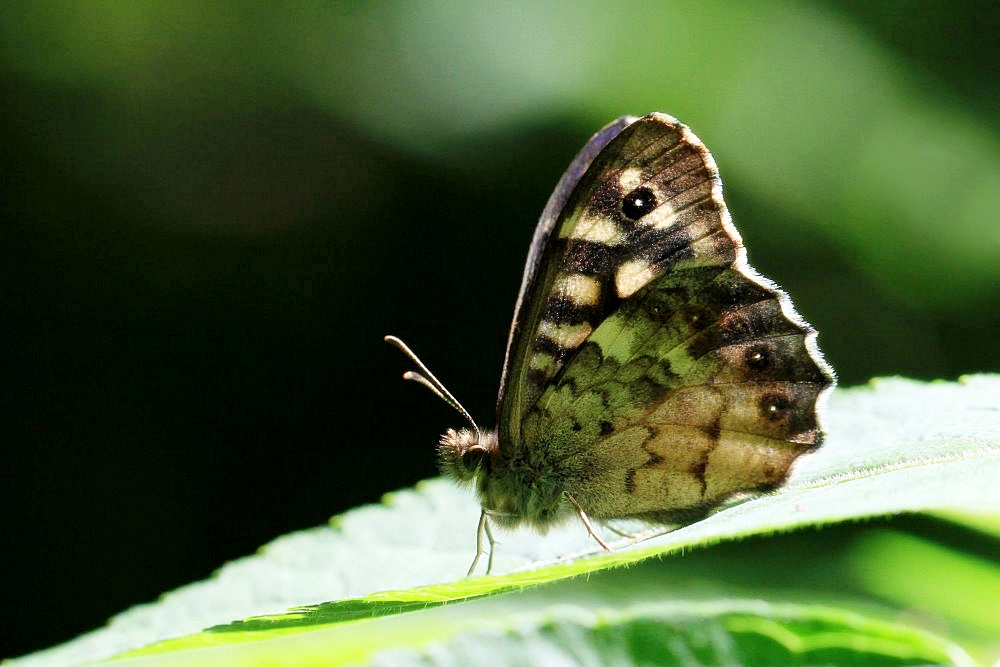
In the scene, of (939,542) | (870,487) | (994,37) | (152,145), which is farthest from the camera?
(152,145)

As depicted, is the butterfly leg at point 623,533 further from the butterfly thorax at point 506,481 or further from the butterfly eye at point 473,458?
the butterfly eye at point 473,458

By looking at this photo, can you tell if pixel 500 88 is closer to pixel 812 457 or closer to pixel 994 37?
pixel 994 37

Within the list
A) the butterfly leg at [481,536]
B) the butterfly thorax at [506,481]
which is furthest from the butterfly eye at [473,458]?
the butterfly leg at [481,536]

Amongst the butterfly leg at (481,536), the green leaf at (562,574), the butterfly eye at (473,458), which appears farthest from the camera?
the butterfly eye at (473,458)

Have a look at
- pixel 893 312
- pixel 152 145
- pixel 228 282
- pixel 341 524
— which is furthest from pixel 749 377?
pixel 152 145

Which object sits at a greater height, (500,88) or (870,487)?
(500,88)

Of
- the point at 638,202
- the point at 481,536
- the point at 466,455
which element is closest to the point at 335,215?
the point at 466,455

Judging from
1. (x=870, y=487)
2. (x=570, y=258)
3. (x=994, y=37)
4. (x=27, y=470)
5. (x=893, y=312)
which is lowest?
(x=27, y=470)

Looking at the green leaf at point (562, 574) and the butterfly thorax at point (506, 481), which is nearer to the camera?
the green leaf at point (562, 574)

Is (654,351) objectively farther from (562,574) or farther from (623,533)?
(562,574)
